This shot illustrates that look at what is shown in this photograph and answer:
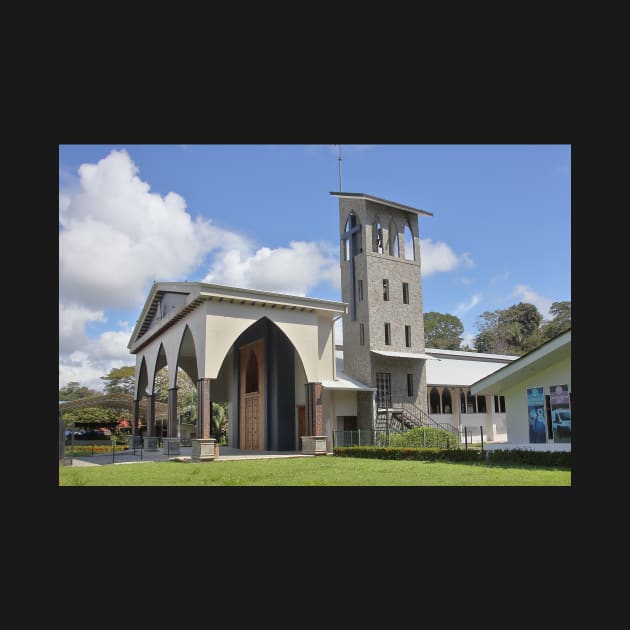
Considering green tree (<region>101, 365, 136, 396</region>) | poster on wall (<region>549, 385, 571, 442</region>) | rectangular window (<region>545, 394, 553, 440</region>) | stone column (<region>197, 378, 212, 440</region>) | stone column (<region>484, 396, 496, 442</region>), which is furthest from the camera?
green tree (<region>101, 365, 136, 396</region>)

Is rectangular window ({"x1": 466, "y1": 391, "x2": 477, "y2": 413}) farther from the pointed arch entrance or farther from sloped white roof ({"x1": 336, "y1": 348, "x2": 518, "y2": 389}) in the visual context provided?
the pointed arch entrance

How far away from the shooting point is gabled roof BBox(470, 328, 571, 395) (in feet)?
50.8

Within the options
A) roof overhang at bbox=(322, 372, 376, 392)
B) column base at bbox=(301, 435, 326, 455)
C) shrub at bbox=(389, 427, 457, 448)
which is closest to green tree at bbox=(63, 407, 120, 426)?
roof overhang at bbox=(322, 372, 376, 392)

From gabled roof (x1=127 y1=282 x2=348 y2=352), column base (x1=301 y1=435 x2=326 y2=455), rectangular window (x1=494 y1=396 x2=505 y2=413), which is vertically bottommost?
column base (x1=301 y1=435 x2=326 y2=455)

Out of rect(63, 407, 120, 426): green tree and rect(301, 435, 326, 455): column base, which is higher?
rect(63, 407, 120, 426): green tree

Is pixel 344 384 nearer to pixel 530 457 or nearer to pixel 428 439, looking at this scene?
pixel 428 439

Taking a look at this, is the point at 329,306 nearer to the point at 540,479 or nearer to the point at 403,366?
the point at 403,366

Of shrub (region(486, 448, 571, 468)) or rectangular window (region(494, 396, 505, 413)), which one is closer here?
shrub (region(486, 448, 571, 468))

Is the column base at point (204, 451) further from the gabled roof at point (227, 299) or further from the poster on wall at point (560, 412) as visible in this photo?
the poster on wall at point (560, 412)

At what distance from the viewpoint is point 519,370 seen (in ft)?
56.0

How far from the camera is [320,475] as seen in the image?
1532 cm

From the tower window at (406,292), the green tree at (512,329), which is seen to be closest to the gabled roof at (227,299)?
the tower window at (406,292)

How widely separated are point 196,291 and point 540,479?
1386 cm

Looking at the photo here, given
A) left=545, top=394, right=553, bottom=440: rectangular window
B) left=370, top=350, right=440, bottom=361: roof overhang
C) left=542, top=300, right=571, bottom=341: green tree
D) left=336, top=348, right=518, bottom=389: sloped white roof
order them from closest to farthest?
1. left=545, top=394, right=553, bottom=440: rectangular window
2. left=370, top=350, right=440, bottom=361: roof overhang
3. left=336, top=348, right=518, bottom=389: sloped white roof
4. left=542, top=300, right=571, bottom=341: green tree
